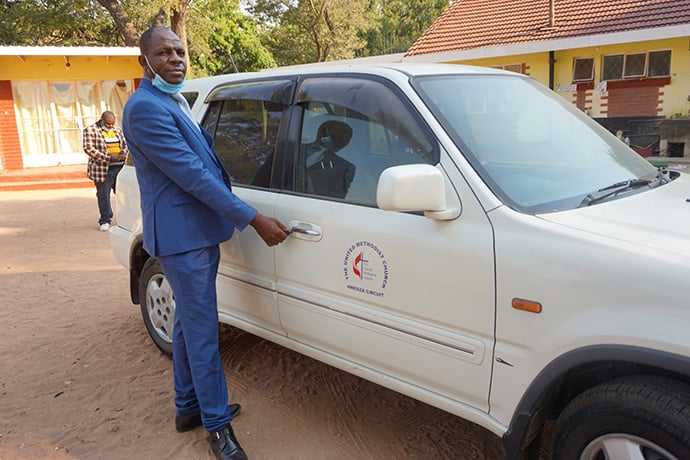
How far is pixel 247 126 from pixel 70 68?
15.6 metres

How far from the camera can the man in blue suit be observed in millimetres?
2707

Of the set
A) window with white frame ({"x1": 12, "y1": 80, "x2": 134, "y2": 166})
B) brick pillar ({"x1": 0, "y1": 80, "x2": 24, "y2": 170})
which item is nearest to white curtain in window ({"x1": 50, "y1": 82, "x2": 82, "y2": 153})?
window with white frame ({"x1": 12, "y1": 80, "x2": 134, "y2": 166})

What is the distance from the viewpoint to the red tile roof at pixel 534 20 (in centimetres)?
1400

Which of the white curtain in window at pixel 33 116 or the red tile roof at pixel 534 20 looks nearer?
the red tile roof at pixel 534 20

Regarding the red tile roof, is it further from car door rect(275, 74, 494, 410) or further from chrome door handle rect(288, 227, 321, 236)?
chrome door handle rect(288, 227, 321, 236)

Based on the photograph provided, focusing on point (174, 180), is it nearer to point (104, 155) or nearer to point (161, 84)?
point (161, 84)

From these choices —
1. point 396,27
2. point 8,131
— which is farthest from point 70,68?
point 396,27

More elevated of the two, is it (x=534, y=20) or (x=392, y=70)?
(x=534, y=20)

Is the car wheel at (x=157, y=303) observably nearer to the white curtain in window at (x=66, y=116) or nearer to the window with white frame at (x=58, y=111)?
the window with white frame at (x=58, y=111)

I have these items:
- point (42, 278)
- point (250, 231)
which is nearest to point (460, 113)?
point (250, 231)

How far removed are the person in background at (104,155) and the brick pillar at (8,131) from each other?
8.77m

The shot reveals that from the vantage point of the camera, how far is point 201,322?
2973 millimetres

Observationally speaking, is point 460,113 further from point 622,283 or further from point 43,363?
point 43,363

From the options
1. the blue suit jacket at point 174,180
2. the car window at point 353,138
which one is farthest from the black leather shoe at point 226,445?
the car window at point 353,138
